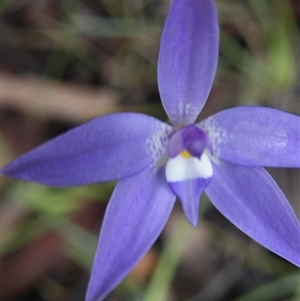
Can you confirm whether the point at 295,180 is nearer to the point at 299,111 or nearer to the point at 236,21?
the point at 299,111

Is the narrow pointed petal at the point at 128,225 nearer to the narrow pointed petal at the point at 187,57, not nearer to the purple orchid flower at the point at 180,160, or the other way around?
the purple orchid flower at the point at 180,160

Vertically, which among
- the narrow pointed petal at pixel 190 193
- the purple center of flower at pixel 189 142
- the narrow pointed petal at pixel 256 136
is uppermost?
the narrow pointed petal at pixel 256 136

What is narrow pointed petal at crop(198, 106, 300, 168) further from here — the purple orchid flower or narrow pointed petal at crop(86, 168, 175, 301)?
narrow pointed petal at crop(86, 168, 175, 301)

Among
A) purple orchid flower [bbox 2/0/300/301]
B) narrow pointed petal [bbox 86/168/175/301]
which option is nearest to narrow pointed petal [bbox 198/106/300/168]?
purple orchid flower [bbox 2/0/300/301]

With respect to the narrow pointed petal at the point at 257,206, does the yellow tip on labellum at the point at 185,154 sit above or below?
above

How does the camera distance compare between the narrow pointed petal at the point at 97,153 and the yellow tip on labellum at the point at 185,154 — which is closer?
the narrow pointed petal at the point at 97,153

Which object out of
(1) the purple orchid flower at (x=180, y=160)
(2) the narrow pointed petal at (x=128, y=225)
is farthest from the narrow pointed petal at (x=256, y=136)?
(2) the narrow pointed petal at (x=128, y=225)

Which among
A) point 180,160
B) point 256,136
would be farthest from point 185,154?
point 256,136
